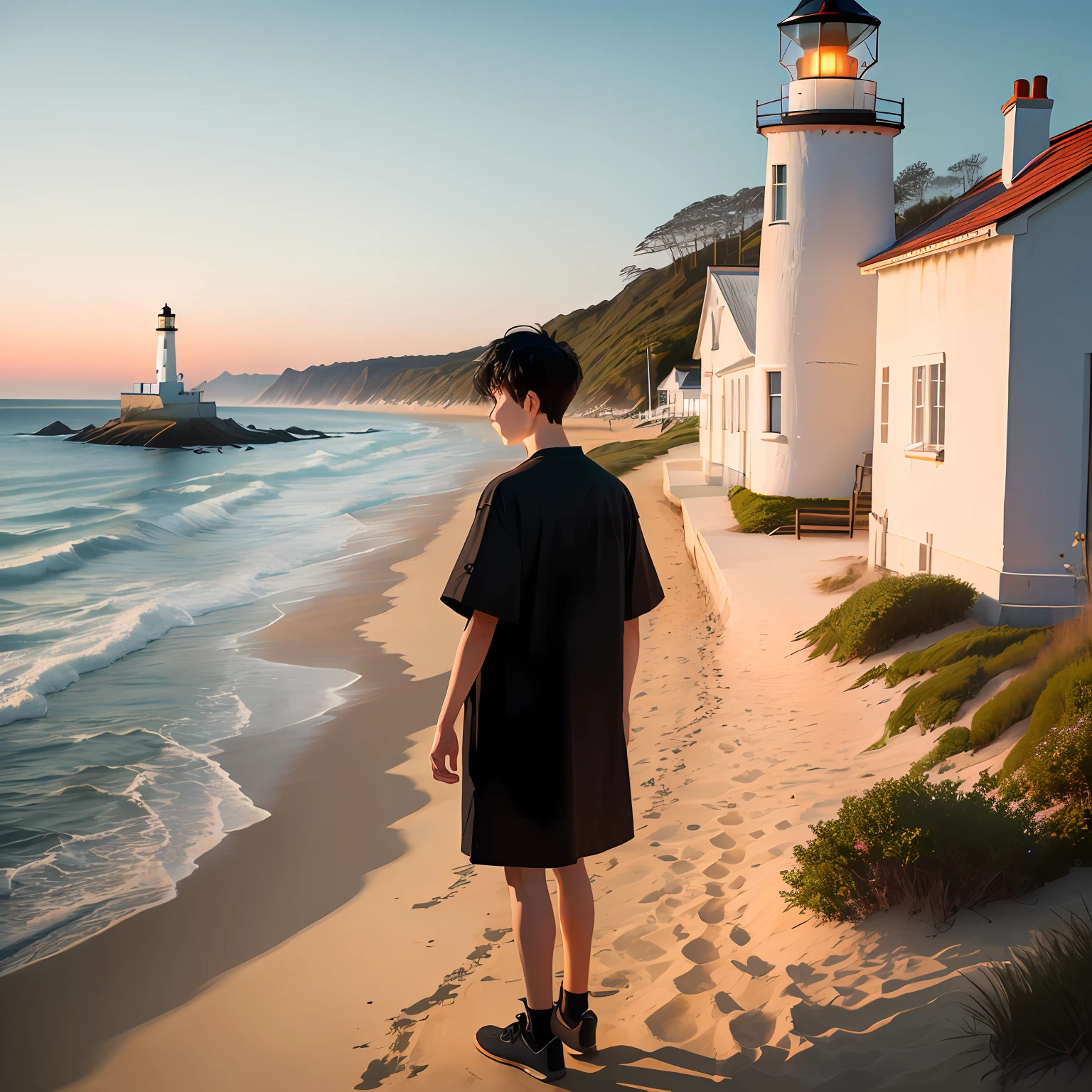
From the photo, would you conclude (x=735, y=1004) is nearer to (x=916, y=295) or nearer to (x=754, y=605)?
(x=754, y=605)

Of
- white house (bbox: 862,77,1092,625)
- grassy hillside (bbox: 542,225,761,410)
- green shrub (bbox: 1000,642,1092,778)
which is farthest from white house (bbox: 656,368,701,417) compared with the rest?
green shrub (bbox: 1000,642,1092,778)

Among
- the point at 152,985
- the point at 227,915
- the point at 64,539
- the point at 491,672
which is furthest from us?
the point at 64,539

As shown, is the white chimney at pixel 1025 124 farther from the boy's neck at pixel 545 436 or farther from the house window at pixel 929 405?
the boy's neck at pixel 545 436

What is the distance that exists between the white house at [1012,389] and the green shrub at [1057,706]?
9.80 feet

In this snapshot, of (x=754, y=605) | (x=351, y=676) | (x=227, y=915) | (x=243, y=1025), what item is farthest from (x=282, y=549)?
(x=243, y=1025)

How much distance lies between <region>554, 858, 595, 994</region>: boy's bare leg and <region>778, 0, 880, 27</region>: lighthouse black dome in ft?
55.9

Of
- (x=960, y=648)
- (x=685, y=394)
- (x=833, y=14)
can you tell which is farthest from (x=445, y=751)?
(x=685, y=394)

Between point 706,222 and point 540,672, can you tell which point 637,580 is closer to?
point 540,672

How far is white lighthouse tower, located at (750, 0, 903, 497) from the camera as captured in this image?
16.0 meters

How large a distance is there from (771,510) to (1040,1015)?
45.7 feet

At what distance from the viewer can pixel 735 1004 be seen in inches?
129

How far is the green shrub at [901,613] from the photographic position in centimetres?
784

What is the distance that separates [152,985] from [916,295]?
31.2ft

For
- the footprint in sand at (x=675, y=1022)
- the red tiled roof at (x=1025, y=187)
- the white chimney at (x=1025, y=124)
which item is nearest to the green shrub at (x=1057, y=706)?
the footprint in sand at (x=675, y=1022)
